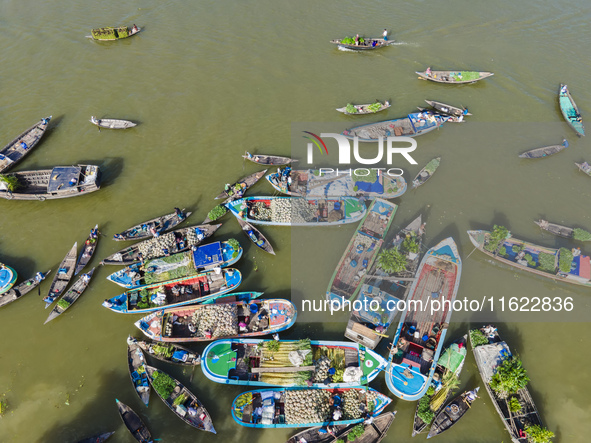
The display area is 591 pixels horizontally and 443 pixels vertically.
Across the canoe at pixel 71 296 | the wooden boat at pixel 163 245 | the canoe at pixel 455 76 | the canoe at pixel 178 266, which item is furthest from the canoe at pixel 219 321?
the canoe at pixel 455 76

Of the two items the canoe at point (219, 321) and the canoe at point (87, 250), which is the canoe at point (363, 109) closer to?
the canoe at point (219, 321)

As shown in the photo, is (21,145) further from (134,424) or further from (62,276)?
(134,424)

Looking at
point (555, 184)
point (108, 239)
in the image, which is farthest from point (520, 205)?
point (108, 239)

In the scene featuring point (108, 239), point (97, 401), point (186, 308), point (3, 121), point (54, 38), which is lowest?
point (97, 401)

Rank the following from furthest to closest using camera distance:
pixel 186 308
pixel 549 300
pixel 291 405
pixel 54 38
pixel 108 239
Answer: pixel 54 38, pixel 108 239, pixel 549 300, pixel 186 308, pixel 291 405

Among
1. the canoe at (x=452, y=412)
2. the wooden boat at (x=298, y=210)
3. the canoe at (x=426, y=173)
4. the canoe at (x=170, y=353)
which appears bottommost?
the canoe at (x=452, y=412)

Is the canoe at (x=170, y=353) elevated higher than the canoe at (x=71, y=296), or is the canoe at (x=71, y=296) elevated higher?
the canoe at (x=71, y=296)

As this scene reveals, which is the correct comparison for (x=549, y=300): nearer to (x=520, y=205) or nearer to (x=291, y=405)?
(x=520, y=205)
